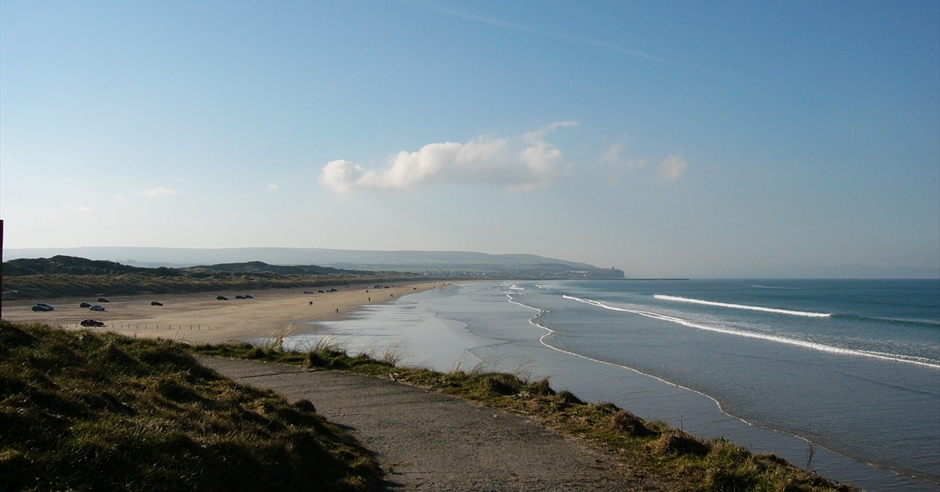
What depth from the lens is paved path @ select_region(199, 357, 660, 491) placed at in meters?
7.49

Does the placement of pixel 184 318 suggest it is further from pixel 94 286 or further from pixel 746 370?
pixel 746 370

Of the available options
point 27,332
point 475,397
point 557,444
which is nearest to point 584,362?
point 475,397

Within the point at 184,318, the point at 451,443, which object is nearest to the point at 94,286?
the point at 184,318

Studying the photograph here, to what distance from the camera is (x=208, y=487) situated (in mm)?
5148

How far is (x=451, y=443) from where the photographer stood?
921 cm

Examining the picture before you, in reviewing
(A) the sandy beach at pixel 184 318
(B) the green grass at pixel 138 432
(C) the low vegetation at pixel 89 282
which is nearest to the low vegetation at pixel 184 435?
(B) the green grass at pixel 138 432

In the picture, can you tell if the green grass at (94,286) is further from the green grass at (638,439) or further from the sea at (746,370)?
the green grass at (638,439)

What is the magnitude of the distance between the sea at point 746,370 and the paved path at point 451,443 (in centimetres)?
Result: 348

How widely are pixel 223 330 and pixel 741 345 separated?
25887 mm

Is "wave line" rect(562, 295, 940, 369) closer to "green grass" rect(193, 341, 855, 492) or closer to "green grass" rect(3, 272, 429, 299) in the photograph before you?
"green grass" rect(193, 341, 855, 492)

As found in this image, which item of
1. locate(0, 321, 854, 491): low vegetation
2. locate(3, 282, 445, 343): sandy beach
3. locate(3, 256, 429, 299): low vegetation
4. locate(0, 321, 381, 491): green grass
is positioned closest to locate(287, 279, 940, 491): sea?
locate(0, 321, 854, 491): low vegetation

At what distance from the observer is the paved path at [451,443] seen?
295 inches

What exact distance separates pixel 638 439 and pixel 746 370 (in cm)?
1467

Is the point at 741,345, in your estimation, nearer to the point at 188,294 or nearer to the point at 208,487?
the point at 208,487
